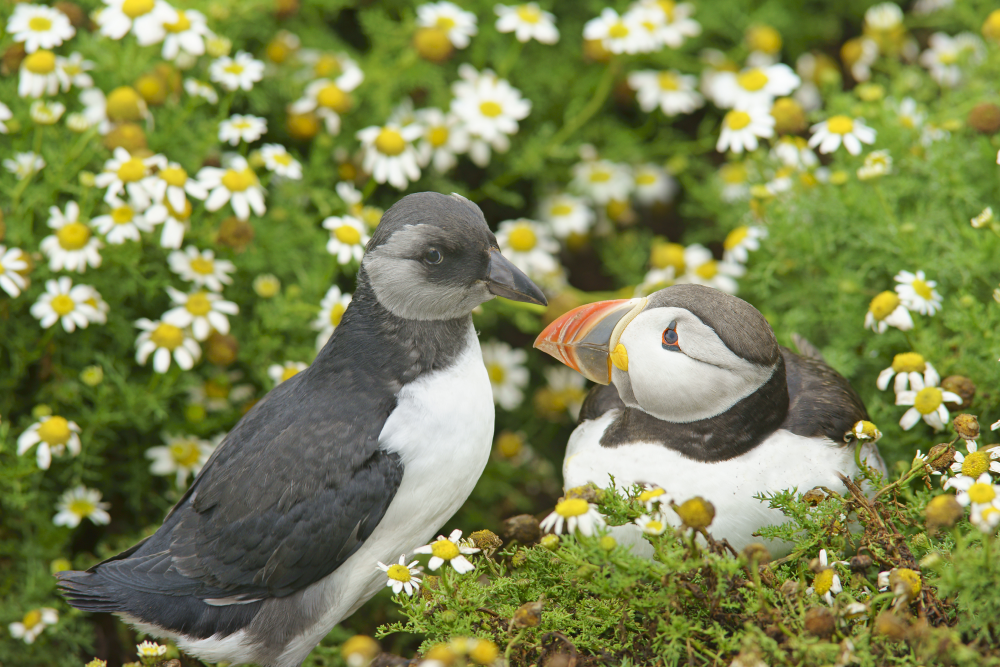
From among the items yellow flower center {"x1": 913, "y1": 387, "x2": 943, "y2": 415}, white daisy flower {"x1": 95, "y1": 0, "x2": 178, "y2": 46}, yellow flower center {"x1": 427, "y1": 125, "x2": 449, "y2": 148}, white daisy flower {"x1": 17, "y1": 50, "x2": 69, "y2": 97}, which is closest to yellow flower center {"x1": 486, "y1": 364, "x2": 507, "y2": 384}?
yellow flower center {"x1": 427, "y1": 125, "x2": 449, "y2": 148}

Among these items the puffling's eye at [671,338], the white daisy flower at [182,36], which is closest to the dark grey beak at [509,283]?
the puffling's eye at [671,338]

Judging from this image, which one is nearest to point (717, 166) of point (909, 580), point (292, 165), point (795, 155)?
point (795, 155)

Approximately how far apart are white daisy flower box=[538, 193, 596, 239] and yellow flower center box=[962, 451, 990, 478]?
2.09 m

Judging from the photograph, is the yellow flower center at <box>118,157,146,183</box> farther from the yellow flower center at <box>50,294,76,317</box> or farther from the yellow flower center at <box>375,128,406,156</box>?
the yellow flower center at <box>375,128,406,156</box>

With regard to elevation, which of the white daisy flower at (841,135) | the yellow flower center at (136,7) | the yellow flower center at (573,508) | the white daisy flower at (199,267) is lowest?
the white daisy flower at (199,267)

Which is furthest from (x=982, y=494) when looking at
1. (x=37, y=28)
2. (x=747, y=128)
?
(x=37, y=28)

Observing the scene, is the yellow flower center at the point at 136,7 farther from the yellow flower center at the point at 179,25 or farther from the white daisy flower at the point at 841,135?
the white daisy flower at the point at 841,135

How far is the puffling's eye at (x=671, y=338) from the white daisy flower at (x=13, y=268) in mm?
1980

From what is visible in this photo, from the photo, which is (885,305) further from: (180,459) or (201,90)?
(201,90)

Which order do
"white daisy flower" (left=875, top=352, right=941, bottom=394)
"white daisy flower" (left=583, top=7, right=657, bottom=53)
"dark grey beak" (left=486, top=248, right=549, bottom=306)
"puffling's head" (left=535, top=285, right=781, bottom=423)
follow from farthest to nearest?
"white daisy flower" (left=583, top=7, right=657, bottom=53) → "white daisy flower" (left=875, top=352, right=941, bottom=394) → "dark grey beak" (left=486, top=248, right=549, bottom=306) → "puffling's head" (left=535, top=285, right=781, bottom=423)

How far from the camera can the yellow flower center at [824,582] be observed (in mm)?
1863

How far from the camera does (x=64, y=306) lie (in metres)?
2.76

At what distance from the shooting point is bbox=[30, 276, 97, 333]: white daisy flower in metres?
2.75

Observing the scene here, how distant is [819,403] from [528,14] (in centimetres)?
211
